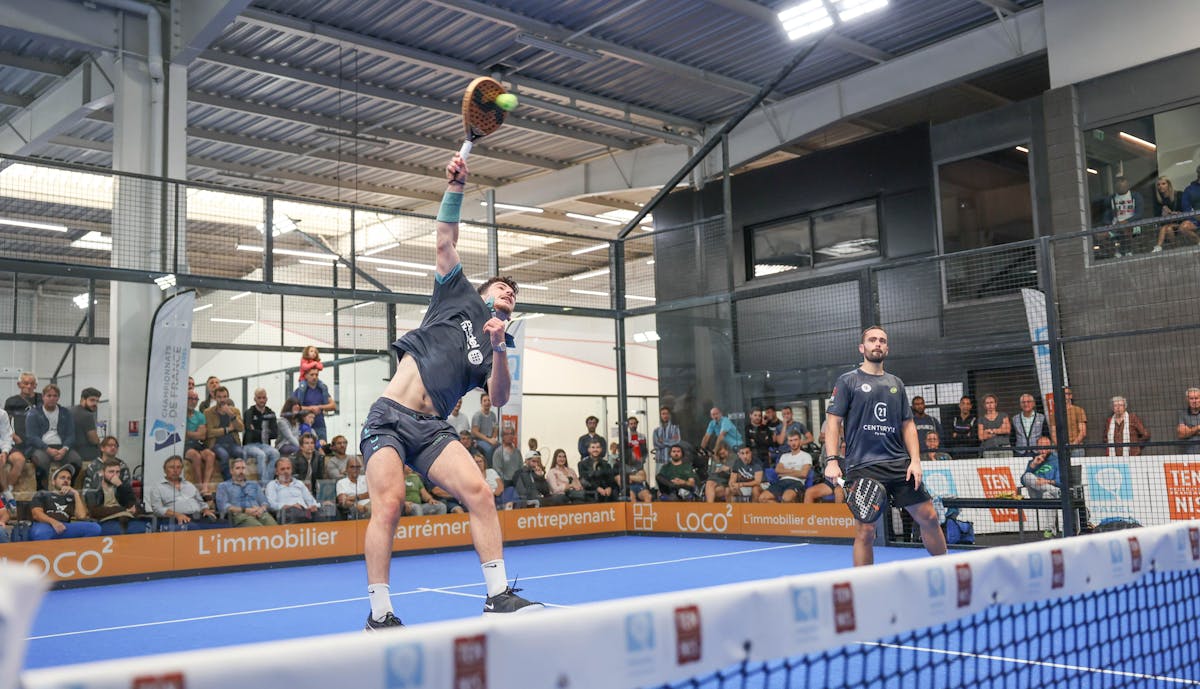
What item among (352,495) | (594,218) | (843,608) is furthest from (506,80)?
(843,608)

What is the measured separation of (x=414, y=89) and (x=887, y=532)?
35.3 feet

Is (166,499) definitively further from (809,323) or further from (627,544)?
Result: (809,323)

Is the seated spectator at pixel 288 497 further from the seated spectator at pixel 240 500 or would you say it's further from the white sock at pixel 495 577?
the white sock at pixel 495 577

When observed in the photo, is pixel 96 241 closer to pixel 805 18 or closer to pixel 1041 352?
pixel 805 18

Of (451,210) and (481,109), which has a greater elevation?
(481,109)

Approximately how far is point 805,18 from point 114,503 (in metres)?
9.90

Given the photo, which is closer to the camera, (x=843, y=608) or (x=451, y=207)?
(x=843, y=608)

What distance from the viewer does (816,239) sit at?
1944 cm

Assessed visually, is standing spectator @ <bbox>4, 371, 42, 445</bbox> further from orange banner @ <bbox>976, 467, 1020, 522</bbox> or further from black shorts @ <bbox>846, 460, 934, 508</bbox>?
orange banner @ <bbox>976, 467, 1020, 522</bbox>

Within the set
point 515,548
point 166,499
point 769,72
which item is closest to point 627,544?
point 515,548

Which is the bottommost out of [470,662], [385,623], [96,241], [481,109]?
[385,623]

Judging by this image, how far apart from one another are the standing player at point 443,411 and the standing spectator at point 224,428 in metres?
7.12

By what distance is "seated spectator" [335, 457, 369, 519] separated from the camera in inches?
500

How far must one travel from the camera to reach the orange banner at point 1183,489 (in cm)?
958
